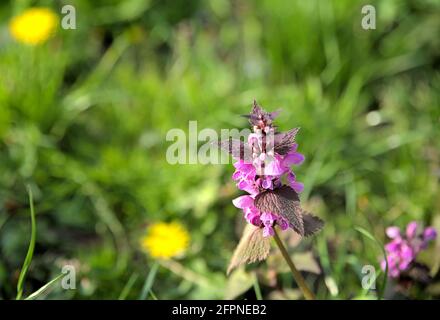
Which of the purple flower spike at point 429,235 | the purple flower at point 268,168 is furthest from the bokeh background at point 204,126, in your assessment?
the purple flower at point 268,168

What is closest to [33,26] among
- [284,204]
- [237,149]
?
[237,149]

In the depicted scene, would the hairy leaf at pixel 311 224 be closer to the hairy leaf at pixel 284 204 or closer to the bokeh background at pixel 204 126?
the hairy leaf at pixel 284 204

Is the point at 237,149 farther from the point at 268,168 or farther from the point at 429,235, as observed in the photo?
the point at 429,235

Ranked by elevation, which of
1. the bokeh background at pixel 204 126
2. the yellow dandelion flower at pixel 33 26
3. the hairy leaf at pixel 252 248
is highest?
the yellow dandelion flower at pixel 33 26

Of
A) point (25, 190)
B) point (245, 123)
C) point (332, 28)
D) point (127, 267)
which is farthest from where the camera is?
point (332, 28)
